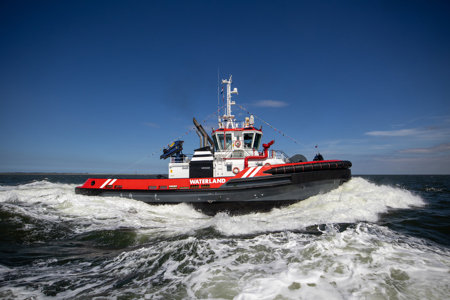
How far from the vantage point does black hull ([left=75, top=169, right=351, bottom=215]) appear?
27.0 ft

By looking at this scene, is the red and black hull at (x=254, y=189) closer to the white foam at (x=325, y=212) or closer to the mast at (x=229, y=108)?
the white foam at (x=325, y=212)

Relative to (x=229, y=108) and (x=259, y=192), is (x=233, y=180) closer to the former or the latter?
(x=259, y=192)

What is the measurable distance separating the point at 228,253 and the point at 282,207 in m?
4.88

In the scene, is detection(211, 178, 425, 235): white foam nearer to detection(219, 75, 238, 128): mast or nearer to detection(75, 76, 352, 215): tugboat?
detection(75, 76, 352, 215): tugboat

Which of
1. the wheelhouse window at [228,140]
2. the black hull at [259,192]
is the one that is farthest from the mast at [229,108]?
the black hull at [259,192]

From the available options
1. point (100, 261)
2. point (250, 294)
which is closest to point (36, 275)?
point (100, 261)

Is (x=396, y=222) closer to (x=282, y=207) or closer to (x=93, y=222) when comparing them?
(x=282, y=207)

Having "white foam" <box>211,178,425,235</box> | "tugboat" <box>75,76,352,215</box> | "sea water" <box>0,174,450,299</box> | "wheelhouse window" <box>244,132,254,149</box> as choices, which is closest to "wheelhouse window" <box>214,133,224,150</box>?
"tugboat" <box>75,76,352,215</box>

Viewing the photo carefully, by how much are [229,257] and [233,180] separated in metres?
4.97

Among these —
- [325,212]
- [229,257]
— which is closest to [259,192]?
[325,212]

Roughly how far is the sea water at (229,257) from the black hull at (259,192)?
4.73ft

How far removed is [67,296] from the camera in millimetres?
2598

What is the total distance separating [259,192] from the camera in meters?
8.34

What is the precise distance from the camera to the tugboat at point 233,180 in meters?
8.27
